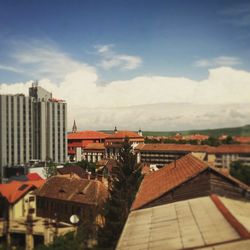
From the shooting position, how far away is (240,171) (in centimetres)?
786

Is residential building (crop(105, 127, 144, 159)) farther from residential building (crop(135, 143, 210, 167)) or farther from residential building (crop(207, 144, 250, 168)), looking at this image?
residential building (crop(207, 144, 250, 168))

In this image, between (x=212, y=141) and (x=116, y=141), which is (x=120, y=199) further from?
(x=116, y=141)

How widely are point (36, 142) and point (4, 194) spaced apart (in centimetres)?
1396

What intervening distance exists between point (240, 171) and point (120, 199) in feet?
38.6

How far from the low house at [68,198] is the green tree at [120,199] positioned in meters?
1.63

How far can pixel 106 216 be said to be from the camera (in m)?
18.1

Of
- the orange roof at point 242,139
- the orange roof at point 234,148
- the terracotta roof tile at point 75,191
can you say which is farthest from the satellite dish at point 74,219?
the orange roof at point 242,139

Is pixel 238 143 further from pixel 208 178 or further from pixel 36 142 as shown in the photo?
pixel 36 142

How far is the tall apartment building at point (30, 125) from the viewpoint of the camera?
23256mm

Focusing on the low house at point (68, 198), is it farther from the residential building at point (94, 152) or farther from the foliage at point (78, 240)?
the residential building at point (94, 152)

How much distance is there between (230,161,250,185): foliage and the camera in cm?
765

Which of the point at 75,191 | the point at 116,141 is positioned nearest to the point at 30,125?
the point at 75,191

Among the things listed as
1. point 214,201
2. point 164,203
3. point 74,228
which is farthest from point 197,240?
point 74,228

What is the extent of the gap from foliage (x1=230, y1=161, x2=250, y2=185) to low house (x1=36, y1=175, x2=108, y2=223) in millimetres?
14880
